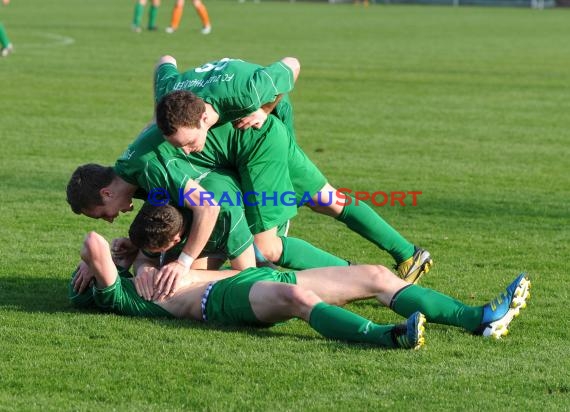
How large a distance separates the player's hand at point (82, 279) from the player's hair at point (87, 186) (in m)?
0.32

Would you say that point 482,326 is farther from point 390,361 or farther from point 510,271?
point 510,271

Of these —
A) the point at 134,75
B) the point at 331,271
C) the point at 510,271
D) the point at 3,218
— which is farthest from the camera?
the point at 134,75

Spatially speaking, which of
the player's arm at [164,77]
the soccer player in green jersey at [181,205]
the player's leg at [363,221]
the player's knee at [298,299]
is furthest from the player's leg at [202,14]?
the player's knee at [298,299]

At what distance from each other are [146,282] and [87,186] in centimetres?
58

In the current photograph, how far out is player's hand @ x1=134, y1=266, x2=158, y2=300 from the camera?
608cm

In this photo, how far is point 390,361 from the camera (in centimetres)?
534

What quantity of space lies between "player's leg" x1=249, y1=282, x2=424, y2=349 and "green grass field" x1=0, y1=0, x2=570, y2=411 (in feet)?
0.28

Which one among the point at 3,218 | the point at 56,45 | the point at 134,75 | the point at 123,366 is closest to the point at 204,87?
the point at 123,366

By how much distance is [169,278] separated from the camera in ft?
19.6

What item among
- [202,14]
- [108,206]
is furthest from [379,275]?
[202,14]

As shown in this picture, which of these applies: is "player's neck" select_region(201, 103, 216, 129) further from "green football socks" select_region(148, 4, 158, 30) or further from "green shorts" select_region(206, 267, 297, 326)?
"green football socks" select_region(148, 4, 158, 30)

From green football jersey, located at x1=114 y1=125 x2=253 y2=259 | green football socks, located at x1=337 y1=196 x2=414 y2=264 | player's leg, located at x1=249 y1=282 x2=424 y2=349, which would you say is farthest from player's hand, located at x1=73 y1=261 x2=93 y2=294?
green football socks, located at x1=337 y1=196 x2=414 y2=264

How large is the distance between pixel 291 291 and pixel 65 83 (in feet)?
41.1

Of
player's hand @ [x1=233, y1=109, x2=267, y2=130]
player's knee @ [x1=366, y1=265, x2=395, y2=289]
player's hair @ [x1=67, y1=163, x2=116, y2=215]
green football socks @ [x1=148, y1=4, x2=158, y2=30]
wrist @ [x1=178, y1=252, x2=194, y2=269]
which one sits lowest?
green football socks @ [x1=148, y1=4, x2=158, y2=30]
